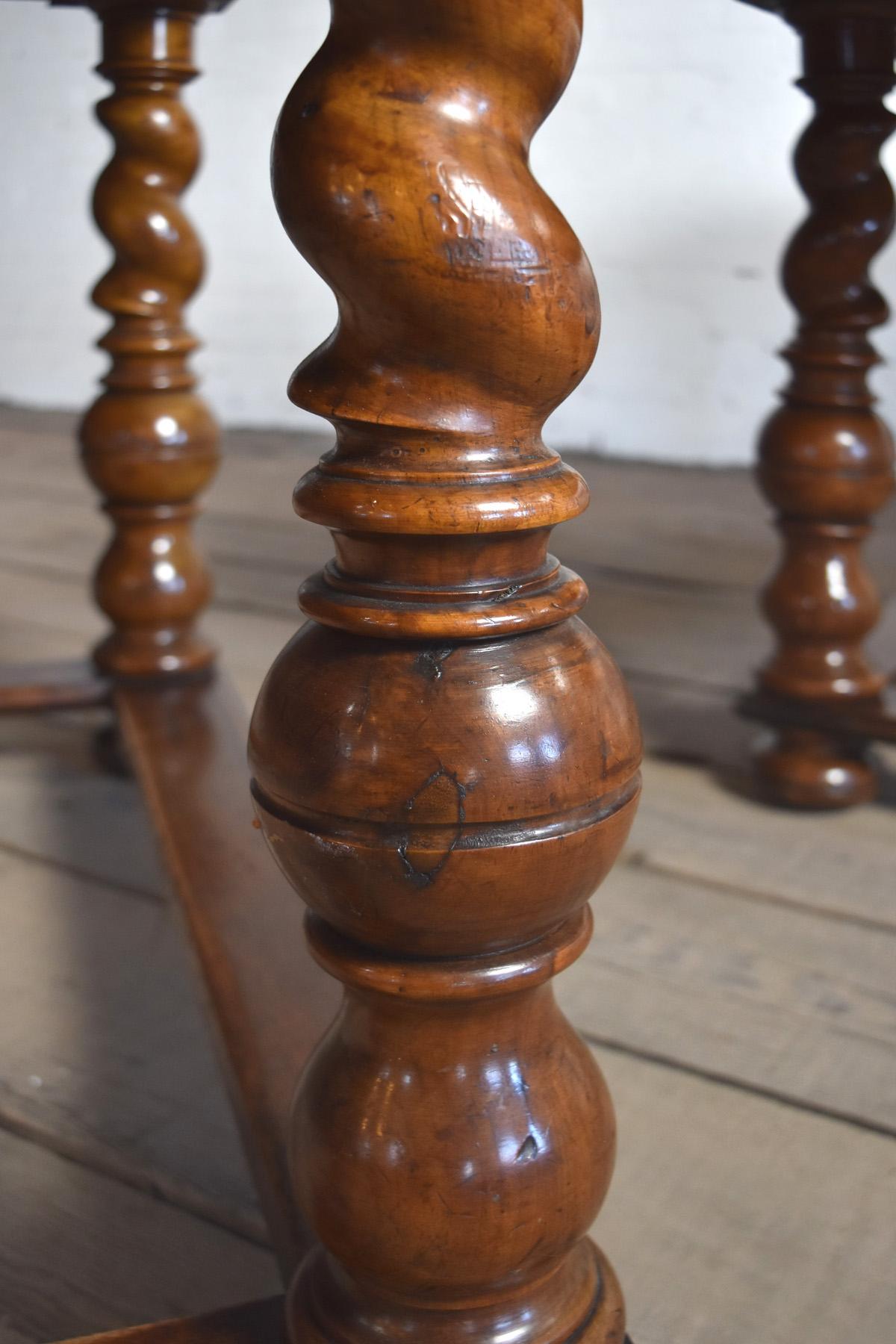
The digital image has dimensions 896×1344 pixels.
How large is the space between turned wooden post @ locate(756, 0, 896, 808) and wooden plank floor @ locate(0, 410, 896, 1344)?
0.06 metres

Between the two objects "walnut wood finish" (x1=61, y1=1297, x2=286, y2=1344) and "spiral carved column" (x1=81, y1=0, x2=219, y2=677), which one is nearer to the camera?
"walnut wood finish" (x1=61, y1=1297, x2=286, y2=1344)

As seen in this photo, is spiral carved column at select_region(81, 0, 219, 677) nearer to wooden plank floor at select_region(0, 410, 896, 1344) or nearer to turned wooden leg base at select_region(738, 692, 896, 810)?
wooden plank floor at select_region(0, 410, 896, 1344)

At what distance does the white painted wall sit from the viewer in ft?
6.59

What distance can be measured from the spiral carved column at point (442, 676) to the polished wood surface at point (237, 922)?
0.11 metres

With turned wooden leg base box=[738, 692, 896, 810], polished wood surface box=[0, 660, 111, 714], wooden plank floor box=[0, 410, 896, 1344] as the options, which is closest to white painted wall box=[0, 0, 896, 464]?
wooden plank floor box=[0, 410, 896, 1344]

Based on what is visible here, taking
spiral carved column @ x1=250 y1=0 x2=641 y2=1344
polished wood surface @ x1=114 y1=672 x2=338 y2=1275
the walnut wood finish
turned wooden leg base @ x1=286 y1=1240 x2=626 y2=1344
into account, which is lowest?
polished wood surface @ x1=114 y1=672 x2=338 y2=1275

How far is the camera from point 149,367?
0.98 m

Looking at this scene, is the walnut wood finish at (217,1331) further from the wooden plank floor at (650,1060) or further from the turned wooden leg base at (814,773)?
the turned wooden leg base at (814,773)

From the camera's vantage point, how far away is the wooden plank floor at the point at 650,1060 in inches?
20.5

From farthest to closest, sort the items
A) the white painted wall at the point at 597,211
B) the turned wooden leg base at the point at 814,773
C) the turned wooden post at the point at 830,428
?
the white painted wall at the point at 597,211 → the turned wooden leg base at the point at 814,773 → the turned wooden post at the point at 830,428

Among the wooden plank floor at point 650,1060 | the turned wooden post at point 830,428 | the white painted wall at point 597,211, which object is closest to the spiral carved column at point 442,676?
the wooden plank floor at point 650,1060

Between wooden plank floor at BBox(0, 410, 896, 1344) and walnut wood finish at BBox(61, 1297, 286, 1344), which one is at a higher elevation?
walnut wood finish at BBox(61, 1297, 286, 1344)

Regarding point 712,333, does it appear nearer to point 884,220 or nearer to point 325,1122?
point 884,220

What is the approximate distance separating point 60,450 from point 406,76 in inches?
83.6
